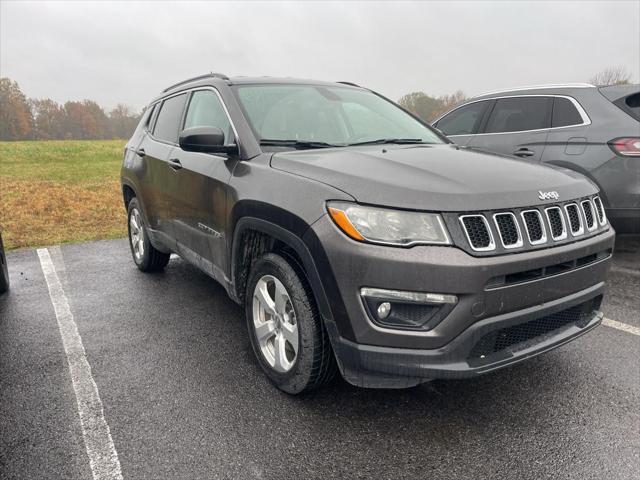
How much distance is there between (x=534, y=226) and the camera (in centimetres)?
219

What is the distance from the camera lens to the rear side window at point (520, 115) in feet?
17.5

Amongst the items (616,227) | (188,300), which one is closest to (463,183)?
(188,300)

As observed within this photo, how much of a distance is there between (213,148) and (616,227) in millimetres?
4029

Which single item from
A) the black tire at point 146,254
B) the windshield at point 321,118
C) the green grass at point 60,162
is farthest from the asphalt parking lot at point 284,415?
the green grass at point 60,162

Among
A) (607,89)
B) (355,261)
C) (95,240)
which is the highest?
(607,89)

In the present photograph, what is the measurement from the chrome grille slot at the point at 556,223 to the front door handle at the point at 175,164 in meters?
2.54

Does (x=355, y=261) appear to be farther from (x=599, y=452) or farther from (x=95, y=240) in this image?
(x=95, y=240)

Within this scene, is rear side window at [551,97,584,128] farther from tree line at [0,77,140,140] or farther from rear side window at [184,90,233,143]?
tree line at [0,77,140,140]

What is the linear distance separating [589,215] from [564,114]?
3073 mm

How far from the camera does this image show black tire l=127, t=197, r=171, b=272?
15.6ft

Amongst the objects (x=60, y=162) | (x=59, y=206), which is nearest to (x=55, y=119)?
(x=60, y=162)

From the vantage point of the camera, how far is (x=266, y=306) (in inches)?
106

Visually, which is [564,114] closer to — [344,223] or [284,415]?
[344,223]

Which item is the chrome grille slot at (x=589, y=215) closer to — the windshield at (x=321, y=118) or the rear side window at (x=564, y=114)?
the windshield at (x=321, y=118)
